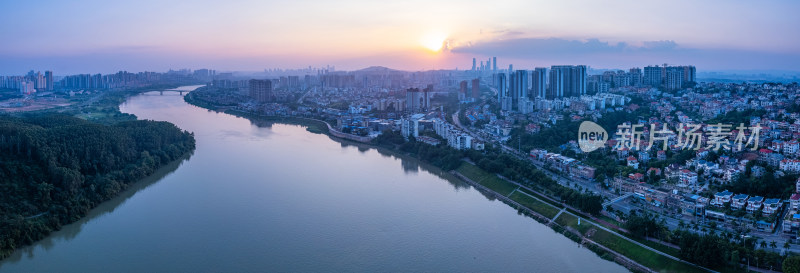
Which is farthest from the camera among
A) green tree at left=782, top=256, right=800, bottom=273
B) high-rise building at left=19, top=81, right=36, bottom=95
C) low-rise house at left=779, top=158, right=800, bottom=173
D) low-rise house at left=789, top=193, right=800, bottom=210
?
high-rise building at left=19, top=81, right=36, bottom=95

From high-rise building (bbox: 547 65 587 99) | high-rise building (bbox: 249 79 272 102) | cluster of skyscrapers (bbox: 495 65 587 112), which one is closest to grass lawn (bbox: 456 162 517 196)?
cluster of skyscrapers (bbox: 495 65 587 112)

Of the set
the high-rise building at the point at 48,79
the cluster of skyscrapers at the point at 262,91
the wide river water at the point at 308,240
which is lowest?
the wide river water at the point at 308,240

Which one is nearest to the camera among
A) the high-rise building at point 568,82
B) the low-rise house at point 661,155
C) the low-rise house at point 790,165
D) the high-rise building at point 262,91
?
the low-rise house at point 790,165

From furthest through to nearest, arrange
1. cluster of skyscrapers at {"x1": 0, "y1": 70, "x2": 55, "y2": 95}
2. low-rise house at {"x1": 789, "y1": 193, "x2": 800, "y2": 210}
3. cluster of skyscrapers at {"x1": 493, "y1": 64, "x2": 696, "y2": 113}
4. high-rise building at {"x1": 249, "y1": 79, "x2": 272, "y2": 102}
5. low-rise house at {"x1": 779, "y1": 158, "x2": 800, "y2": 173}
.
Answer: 1. cluster of skyscrapers at {"x1": 0, "y1": 70, "x2": 55, "y2": 95}
2. high-rise building at {"x1": 249, "y1": 79, "x2": 272, "y2": 102}
3. cluster of skyscrapers at {"x1": 493, "y1": 64, "x2": 696, "y2": 113}
4. low-rise house at {"x1": 779, "y1": 158, "x2": 800, "y2": 173}
5. low-rise house at {"x1": 789, "y1": 193, "x2": 800, "y2": 210}

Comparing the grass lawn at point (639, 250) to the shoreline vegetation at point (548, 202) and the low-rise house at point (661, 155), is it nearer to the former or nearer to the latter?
the shoreline vegetation at point (548, 202)

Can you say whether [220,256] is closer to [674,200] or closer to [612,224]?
[612,224]

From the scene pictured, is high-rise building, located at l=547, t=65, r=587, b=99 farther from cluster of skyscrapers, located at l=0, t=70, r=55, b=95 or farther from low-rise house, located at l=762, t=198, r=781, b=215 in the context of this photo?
cluster of skyscrapers, located at l=0, t=70, r=55, b=95

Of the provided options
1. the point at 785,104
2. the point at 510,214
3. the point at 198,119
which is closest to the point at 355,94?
the point at 198,119

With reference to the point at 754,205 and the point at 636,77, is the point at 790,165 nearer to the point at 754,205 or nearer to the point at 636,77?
the point at 754,205

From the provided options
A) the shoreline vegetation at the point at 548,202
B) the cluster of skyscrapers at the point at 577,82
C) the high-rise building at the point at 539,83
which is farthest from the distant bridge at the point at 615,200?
the high-rise building at the point at 539,83
